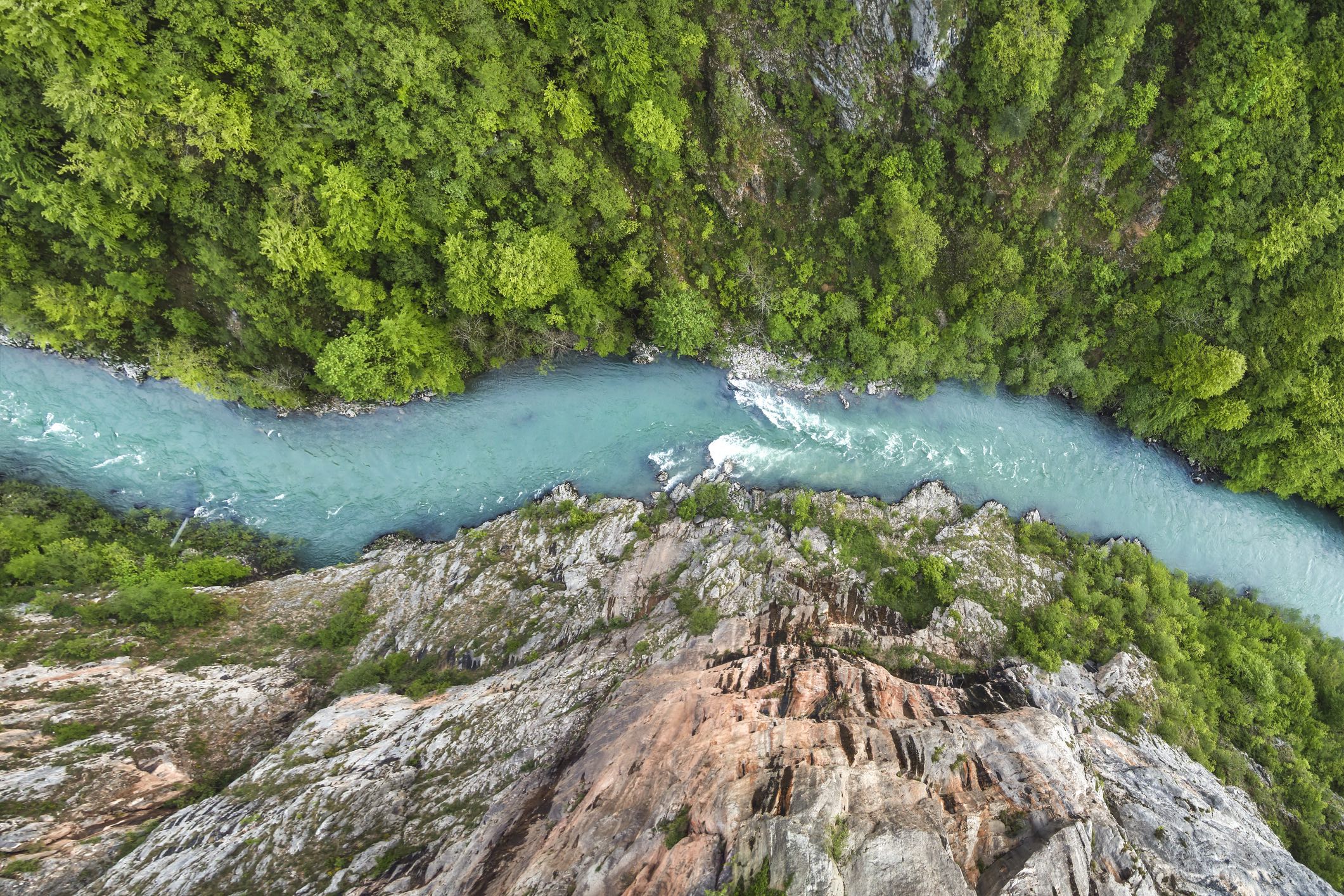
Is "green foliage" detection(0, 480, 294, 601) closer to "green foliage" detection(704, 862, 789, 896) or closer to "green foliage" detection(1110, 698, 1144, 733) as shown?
"green foliage" detection(704, 862, 789, 896)

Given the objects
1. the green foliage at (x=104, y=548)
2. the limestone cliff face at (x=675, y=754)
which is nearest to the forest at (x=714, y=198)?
the green foliage at (x=104, y=548)

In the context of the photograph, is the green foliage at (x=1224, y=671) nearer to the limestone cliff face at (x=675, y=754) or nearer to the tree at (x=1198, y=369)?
the limestone cliff face at (x=675, y=754)

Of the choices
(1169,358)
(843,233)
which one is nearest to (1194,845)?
(1169,358)

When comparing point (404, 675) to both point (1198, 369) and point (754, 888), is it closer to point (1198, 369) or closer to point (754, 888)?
point (754, 888)

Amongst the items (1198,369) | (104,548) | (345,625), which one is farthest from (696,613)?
(1198,369)

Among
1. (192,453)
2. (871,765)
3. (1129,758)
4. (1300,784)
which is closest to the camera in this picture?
(871,765)

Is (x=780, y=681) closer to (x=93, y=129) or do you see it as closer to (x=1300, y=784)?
(x=1300, y=784)

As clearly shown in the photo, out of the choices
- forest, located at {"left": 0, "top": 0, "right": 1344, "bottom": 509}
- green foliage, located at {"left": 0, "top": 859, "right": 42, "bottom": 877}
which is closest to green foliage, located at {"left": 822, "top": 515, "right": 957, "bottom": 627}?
forest, located at {"left": 0, "top": 0, "right": 1344, "bottom": 509}
